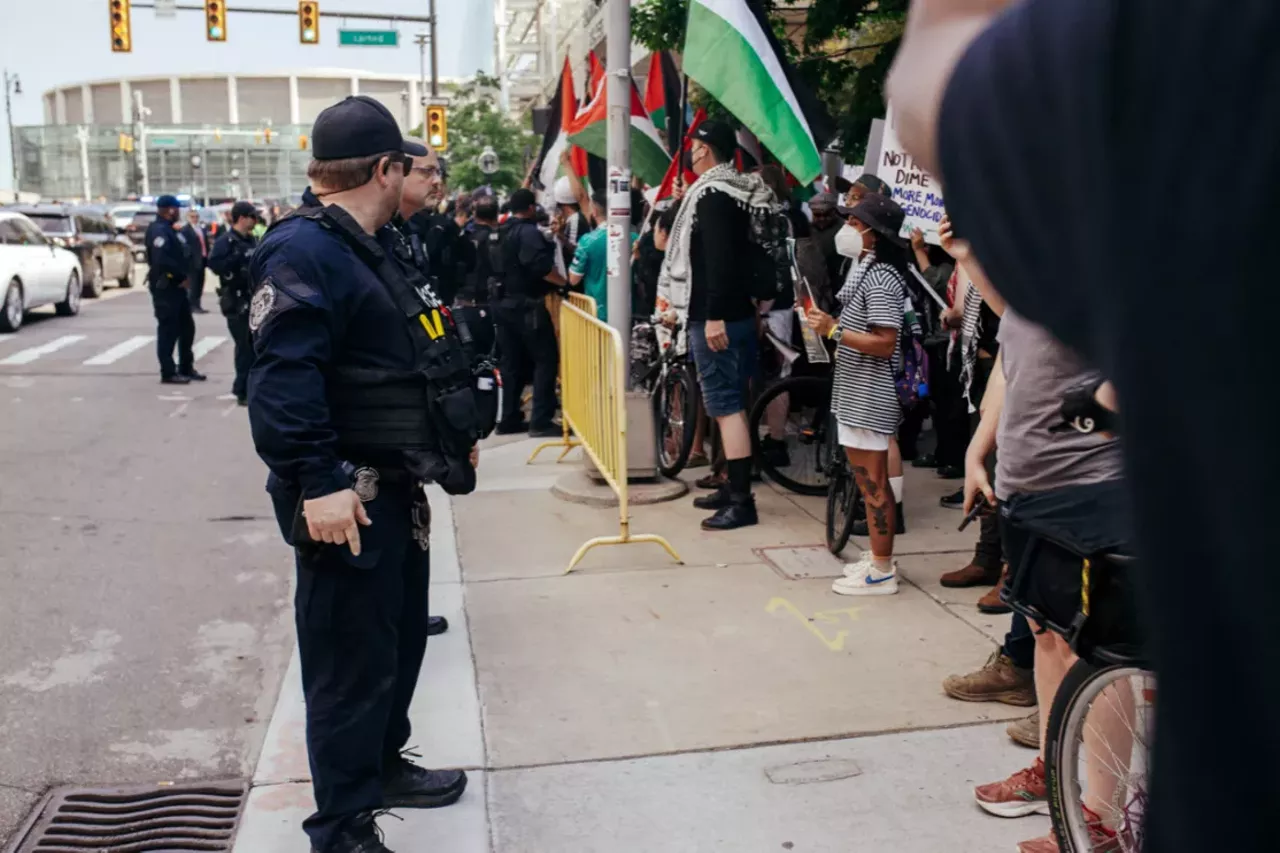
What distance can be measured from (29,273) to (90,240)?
314 inches

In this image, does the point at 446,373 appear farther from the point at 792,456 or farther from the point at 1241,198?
the point at 792,456

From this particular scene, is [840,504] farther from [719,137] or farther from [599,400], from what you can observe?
[719,137]

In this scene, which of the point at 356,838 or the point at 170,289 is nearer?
the point at 356,838

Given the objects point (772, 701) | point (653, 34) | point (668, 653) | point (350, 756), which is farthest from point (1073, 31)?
point (653, 34)

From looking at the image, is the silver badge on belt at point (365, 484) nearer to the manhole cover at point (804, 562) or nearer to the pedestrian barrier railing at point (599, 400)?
the pedestrian barrier railing at point (599, 400)

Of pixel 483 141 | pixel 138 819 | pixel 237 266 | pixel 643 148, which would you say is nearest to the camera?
pixel 138 819

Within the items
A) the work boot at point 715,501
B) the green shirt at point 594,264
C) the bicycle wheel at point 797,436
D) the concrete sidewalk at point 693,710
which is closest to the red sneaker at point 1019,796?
the concrete sidewalk at point 693,710

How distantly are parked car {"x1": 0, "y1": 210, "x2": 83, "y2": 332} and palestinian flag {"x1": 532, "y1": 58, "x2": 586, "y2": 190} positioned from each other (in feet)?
30.7

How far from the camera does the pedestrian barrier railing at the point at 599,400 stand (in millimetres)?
6441

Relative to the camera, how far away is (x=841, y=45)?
958 cm

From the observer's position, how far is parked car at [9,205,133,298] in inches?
1008

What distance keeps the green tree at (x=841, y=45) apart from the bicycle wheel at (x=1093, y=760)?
220 inches

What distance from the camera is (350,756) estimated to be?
338cm

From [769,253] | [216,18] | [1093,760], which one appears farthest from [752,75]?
[216,18]
